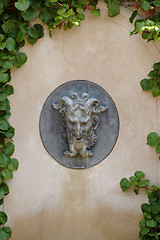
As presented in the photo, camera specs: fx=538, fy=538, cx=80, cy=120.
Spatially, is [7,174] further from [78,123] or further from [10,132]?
[78,123]

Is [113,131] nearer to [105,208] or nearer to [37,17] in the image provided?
[105,208]

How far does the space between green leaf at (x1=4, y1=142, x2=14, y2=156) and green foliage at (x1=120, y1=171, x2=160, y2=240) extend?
35.0 inches

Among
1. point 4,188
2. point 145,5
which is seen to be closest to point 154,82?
point 145,5

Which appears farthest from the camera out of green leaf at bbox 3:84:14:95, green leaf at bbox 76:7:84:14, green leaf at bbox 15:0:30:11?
green leaf at bbox 3:84:14:95

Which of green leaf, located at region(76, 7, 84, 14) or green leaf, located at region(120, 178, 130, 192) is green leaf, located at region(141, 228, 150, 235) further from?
green leaf, located at region(76, 7, 84, 14)

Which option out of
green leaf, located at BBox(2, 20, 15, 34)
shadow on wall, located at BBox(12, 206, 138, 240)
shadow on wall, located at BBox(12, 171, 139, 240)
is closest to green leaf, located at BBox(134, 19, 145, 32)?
green leaf, located at BBox(2, 20, 15, 34)

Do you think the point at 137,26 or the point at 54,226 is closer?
the point at 137,26

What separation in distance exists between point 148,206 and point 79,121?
2.79ft

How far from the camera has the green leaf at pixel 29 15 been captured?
4.07 m

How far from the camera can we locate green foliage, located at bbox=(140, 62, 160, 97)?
4.12 metres

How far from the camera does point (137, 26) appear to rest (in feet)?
13.0

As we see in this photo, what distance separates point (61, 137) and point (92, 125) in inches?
10.5

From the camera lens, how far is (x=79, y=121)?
13.4 ft

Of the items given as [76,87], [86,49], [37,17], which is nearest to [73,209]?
[76,87]
